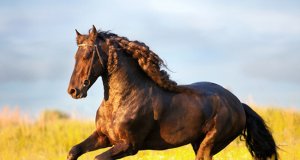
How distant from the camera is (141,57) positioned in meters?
7.69

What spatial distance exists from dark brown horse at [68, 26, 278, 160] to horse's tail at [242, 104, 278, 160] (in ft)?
3.61

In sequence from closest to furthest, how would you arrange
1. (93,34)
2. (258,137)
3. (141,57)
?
(93,34) < (141,57) < (258,137)

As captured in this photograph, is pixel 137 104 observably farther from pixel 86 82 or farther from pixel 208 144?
pixel 208 144

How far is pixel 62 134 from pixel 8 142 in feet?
4.73

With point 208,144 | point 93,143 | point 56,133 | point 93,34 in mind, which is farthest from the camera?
point 56,133

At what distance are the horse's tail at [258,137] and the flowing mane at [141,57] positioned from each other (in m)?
1.86

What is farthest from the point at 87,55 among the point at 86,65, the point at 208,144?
the point at 208,144

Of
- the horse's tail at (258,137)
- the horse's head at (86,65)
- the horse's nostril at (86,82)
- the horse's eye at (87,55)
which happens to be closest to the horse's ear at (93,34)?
the horse's head at (86,65)

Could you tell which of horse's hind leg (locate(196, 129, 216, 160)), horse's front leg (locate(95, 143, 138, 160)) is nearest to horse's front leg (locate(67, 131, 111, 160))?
horse's front leg (locate(95, 143, 138, 160))

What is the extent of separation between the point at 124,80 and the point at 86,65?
0.50 m

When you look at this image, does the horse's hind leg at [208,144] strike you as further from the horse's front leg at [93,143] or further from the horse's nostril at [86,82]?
the horse's nostril at [86,82]

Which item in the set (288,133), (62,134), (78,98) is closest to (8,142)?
(62,134)

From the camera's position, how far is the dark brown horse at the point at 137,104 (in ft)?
24.0

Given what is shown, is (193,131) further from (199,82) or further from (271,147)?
(271,147)
